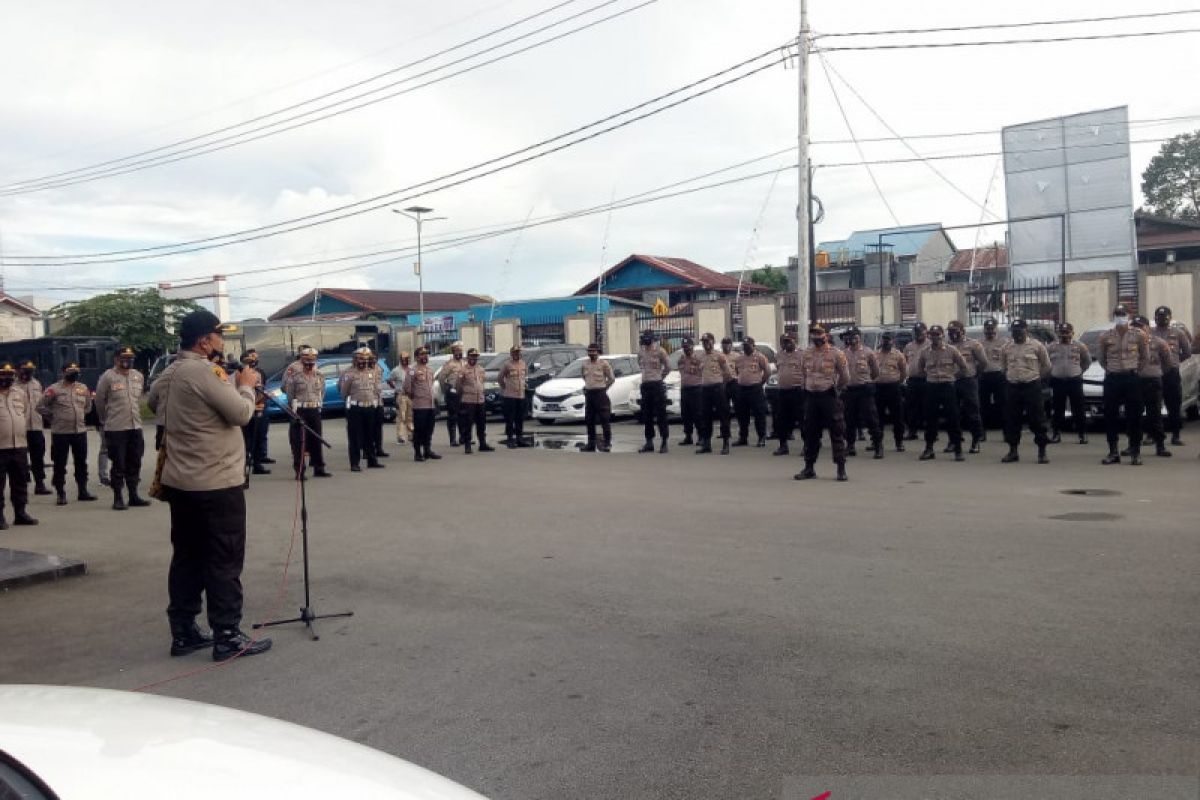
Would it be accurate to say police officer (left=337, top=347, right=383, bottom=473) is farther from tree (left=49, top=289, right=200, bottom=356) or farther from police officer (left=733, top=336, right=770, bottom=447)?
tree (left=49, top=289, right=200, bottom=356)

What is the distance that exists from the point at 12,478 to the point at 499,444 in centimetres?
869

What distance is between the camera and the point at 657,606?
6582mm

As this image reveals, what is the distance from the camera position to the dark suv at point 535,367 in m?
23.7

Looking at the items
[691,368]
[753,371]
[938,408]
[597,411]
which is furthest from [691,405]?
[938,408]

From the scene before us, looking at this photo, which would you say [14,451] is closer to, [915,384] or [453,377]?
[453,377]

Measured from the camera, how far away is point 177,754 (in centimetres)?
227

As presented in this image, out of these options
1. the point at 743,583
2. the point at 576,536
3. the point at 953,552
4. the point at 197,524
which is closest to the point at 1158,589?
the point at 953,552

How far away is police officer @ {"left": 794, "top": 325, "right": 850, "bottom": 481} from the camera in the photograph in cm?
1252

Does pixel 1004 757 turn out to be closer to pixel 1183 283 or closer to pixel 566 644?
pixel 566 644

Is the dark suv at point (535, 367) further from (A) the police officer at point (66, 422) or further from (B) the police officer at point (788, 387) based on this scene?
(A) the police officer at point (66, 422)

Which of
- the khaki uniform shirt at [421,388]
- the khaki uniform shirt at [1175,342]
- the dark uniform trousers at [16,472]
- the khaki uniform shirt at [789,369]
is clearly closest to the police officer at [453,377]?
the khaki uniform shirt at [421,388]

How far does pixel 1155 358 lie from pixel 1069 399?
238 cm

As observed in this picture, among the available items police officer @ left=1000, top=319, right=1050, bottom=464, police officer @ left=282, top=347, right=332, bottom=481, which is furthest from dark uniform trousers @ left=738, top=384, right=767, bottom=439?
police officer @ left=282, top=347, right=332, bottom=481

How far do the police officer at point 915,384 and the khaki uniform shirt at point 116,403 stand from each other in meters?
11.0
